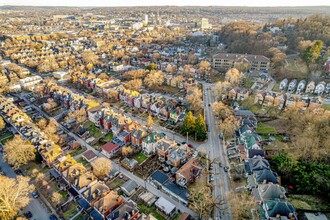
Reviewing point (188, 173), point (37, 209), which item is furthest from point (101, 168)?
point (188, 173)

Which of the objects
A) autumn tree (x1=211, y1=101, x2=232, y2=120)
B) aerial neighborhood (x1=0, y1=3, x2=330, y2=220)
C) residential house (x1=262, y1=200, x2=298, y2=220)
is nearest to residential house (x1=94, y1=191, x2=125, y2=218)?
aerial neighborhood (x1=0, y1=3, x2=330, y2=220)

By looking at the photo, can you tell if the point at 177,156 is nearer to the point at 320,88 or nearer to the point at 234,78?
the point at 234,78

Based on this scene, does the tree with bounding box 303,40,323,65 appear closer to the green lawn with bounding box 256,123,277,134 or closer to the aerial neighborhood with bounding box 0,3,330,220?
the aerial neighborhood with bounding box 0,3,330,220

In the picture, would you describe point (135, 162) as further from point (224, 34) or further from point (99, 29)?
point (99, 29)

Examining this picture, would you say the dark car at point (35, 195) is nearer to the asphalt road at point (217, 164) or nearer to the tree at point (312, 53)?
the asphalt road at point (217, 164)

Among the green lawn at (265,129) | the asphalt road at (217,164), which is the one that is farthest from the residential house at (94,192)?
the green lawn at (265,129)
